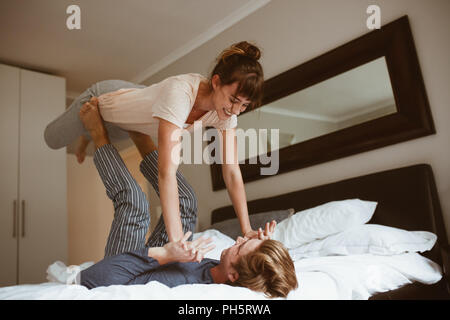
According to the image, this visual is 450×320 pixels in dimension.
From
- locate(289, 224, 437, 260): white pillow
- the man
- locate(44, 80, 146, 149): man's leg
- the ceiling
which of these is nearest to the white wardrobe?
the ceiling

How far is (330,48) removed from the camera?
8.58 ft

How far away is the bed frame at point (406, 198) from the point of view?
1.81 meters

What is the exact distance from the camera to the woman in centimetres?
143

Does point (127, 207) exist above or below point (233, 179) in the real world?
below

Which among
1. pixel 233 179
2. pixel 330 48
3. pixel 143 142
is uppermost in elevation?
pixel 330 48

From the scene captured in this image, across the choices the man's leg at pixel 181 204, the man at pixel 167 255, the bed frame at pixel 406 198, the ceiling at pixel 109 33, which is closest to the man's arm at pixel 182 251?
the man at pixel 167 255

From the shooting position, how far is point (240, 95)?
1.45 meters

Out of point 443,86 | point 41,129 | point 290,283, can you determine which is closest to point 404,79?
point 443,86

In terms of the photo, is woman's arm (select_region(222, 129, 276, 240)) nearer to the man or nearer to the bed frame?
the man

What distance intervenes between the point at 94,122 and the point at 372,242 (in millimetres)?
1391

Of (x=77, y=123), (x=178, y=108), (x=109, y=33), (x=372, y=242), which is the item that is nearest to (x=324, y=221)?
(x=372, y=242)

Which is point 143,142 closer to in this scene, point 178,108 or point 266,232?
point 178,108

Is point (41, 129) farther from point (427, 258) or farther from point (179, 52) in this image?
point (427, 258)

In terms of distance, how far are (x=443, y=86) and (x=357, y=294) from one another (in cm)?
137
